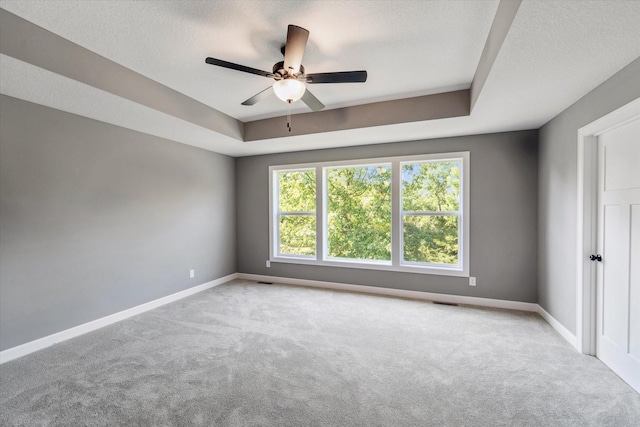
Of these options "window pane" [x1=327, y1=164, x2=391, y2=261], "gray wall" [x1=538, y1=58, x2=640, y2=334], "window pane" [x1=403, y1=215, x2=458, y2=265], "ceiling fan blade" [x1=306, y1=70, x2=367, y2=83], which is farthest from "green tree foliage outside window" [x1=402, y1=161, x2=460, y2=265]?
"ceiling fan blade" [x1=306, y1=70, x2=367, y2=83]

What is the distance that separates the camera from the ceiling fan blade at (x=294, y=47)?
1.78m

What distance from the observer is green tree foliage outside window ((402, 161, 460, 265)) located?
3.94 metres

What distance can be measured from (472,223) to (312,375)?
2876 millimetres

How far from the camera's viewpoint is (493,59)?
6.22 ft

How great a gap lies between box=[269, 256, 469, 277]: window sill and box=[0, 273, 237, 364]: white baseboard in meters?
1.51

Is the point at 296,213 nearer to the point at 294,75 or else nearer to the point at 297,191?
the point at 297,191

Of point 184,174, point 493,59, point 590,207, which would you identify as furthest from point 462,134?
point 184,174

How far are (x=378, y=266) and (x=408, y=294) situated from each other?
1.89ft

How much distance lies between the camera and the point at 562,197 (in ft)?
9.36

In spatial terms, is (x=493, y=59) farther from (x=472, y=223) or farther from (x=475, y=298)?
(x=475, y=298)

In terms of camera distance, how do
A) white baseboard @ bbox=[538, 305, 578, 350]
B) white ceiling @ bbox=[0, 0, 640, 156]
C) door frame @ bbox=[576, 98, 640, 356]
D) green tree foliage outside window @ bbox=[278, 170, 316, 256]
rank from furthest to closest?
green tree foliage outside window @ bbox=[278, 170, 316, 256], white baseboard @ bbox=[538, 305, 578, 350], door frame @ bbox=[576, 98, 640, 356], white ceiling @ bbox=[0, 0, 640, 156]

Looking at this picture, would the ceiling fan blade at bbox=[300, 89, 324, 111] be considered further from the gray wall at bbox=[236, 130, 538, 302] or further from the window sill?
the window sill

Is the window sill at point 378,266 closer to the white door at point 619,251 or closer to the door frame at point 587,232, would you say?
the door frame at point 587,232

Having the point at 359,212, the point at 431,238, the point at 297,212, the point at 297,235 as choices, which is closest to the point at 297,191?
the point at 297,212
